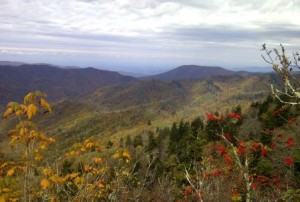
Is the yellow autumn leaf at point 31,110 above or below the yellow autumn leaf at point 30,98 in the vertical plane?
below

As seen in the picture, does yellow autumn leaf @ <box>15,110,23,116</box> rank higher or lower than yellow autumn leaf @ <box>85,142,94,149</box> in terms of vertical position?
higher

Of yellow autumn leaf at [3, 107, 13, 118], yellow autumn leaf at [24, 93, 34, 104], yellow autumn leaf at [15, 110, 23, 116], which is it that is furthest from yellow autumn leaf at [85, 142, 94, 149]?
yellow autumn leaf at [3, 107, 13, 118]

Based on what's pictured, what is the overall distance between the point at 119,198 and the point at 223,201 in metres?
4.24

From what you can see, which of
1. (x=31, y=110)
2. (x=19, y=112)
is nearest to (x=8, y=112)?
(x=19, y=112)

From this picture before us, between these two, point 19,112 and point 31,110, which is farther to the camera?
point 19,112

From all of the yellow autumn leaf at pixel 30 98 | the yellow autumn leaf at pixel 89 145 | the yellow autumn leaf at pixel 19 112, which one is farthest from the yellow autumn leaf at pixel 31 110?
the yellow autumn leaf at pixel 89 145

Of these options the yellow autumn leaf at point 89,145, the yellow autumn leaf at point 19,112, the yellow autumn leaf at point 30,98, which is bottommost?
the yellow autumn leaf at point 89,145

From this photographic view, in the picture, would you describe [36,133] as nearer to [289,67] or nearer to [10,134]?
[10,134]

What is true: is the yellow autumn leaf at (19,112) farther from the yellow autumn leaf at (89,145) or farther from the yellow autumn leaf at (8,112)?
the yellow autumn leaf at (89,145)

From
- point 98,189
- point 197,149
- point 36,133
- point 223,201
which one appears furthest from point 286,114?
point 36,133

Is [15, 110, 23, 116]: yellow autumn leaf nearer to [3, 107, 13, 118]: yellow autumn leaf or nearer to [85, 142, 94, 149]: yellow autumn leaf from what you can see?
[3, 107, 13, 118]: yellow autumn leaf

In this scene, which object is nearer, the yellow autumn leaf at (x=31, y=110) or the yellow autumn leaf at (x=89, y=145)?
the yellow autumn leaf at (x=31, y=110)

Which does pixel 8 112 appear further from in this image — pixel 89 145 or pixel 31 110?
pixel 89 145

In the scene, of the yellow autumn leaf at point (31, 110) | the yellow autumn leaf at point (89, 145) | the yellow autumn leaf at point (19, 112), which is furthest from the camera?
the yellow autumn leaf at point (89, 145)
